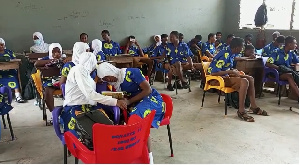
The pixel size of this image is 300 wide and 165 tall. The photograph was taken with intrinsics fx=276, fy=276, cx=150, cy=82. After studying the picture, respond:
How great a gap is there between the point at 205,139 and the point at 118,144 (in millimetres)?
1823

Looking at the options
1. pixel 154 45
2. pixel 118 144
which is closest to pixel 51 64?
pixel 118 144

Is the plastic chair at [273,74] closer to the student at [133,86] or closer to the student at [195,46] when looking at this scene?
the student at [195,46]

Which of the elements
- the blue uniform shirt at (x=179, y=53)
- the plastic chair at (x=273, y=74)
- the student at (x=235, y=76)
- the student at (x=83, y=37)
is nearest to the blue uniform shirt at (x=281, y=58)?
the plastic chair at (x=273, y=74)

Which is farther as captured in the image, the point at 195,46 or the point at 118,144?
the point at 195,46

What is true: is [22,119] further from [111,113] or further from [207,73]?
[207,73]

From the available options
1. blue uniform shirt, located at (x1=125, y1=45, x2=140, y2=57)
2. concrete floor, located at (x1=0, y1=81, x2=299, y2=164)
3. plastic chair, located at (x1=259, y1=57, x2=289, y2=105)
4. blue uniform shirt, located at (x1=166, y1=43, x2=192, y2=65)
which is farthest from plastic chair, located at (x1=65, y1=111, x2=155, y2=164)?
blue uniform shirt, located at (x1=125, y1=45, x2=140, y2=57)

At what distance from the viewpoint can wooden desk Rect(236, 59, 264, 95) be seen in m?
4.70

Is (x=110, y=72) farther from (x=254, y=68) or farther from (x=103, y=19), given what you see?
(x=103, y=19)

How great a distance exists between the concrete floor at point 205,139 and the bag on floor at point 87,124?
77cm

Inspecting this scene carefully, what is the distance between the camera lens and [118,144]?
5.46ft

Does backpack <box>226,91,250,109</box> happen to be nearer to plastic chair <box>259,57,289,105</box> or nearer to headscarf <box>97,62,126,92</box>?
plastic chair <box>259,57,289,105</box>

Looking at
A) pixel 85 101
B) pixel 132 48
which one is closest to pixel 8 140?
pixel 85 101

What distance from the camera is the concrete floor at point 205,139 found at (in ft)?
9.22

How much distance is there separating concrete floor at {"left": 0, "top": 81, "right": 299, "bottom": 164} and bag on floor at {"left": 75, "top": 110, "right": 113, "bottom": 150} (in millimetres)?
767
